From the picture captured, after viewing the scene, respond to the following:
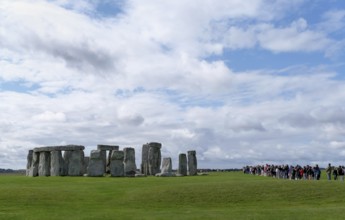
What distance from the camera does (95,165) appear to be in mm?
42906

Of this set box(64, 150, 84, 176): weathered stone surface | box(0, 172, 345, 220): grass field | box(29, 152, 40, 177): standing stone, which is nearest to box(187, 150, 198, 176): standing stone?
box(64, 150, 84, 176): weathered stone surface

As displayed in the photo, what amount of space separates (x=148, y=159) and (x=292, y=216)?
29.9 m

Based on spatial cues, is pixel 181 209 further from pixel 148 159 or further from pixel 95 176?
pixel 148 159

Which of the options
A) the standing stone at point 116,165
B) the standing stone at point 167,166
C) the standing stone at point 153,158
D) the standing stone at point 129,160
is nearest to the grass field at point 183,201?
the standing stone at point 116,165

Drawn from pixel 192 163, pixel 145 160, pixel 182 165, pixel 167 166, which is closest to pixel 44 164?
pixel 145 160

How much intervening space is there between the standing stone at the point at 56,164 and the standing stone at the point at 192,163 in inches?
512

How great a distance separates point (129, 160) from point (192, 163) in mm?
7268

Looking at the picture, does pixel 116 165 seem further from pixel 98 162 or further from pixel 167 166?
pixel 167 166

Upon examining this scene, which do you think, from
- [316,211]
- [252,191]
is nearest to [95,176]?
[252,191]

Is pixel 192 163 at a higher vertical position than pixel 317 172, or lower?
Result: higher

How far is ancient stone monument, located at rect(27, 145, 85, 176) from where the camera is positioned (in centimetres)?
4466

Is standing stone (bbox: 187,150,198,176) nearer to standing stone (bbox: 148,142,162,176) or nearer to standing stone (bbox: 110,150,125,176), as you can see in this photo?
standing stone (bbox: 148,142,162,176)

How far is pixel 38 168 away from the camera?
1828 inches

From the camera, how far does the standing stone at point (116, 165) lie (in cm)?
4288
